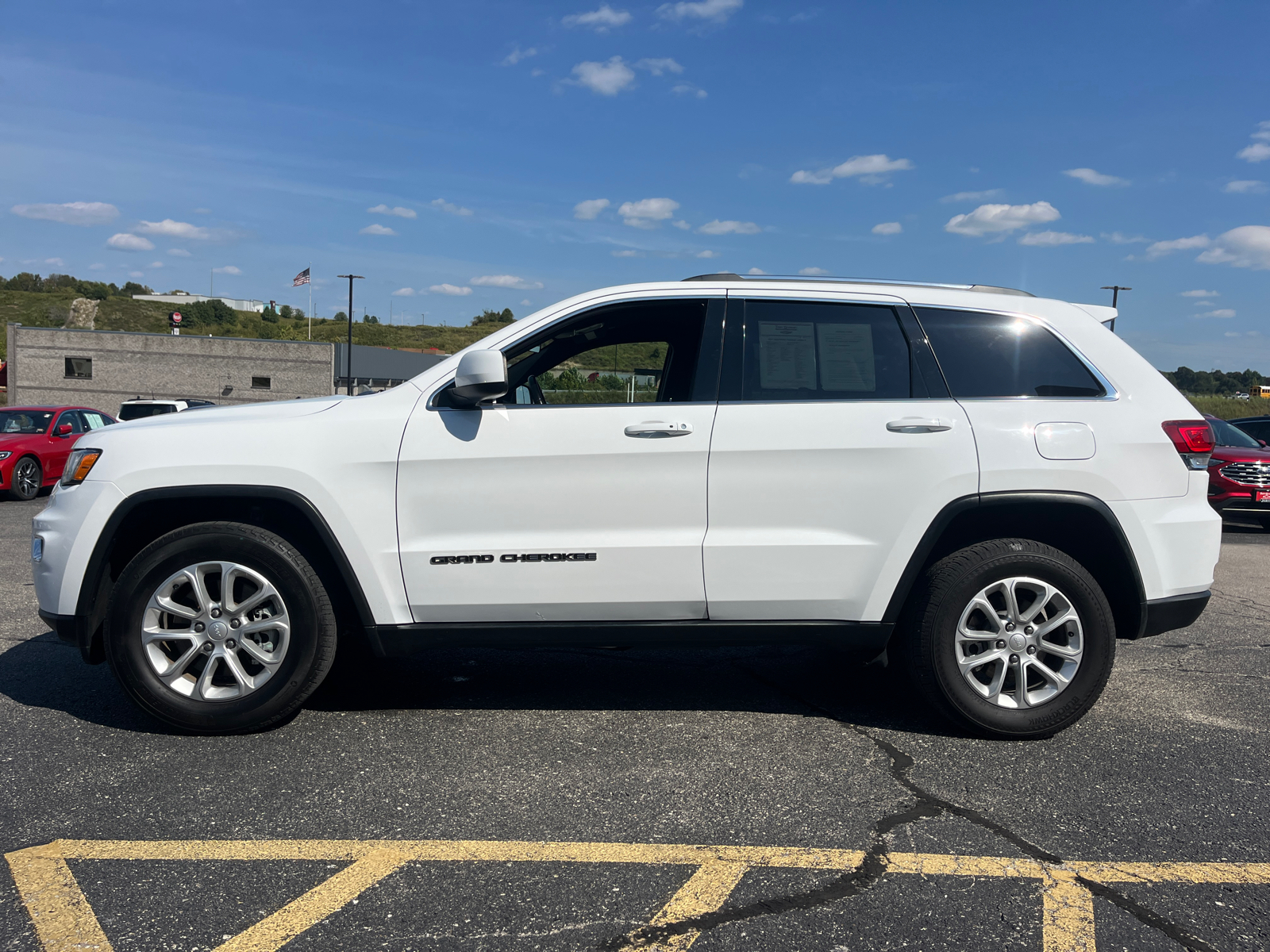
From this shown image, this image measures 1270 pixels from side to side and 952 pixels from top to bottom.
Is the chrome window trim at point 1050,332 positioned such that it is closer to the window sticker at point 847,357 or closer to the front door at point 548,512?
the window sticker at point 847,357

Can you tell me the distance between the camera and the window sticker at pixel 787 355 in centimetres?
394

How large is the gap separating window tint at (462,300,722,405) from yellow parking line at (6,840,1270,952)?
177 cm

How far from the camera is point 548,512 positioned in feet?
12.4

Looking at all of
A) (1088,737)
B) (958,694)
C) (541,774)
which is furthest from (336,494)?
(1088,737)

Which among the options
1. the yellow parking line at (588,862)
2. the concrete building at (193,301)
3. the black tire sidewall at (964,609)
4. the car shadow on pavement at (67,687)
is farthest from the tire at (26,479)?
the concrete building at (193,301)

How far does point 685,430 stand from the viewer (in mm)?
3791

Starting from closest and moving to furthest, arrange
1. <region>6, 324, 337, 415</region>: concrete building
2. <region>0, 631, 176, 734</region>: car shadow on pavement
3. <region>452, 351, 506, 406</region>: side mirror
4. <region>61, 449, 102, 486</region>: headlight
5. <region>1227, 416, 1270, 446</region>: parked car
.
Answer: <region>452, 351, 506, 406</region>: side mirror → <region>61, 449, 102, 486</region>: headlight → <region>0, 631, 176, 734</region>: car shadow on pavement → <region>1227, 416, 1270, 446</region>: parked car → <region>6, 324, 337, 415</region>: concrete building

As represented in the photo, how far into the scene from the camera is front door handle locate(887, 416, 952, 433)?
3.82 m

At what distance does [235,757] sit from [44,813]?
26.4 inches

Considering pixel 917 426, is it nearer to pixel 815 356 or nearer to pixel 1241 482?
pixel 815 356

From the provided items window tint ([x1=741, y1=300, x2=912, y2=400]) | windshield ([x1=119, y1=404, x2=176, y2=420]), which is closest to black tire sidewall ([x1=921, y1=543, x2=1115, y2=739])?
window tint ([x1=741, y1=300, x2=912, y2=400])

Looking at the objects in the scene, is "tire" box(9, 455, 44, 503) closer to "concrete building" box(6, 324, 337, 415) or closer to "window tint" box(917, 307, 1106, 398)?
"window tint" box(917, 307, 1106, 398)

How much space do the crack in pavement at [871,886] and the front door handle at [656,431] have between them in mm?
1586

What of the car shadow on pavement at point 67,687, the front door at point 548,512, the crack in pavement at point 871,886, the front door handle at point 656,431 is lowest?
the car shadow on pavement at point 67,687
